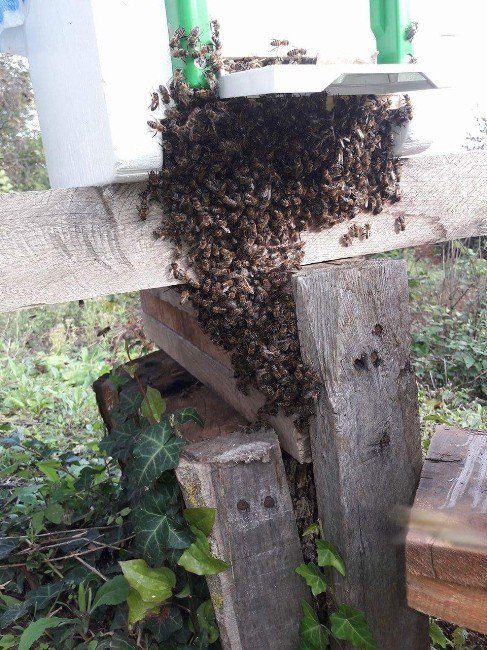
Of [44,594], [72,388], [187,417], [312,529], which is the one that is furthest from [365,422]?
[72,388]

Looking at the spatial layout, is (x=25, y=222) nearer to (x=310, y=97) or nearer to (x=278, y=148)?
(x=278, y=148)

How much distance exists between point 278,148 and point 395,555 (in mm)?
1409

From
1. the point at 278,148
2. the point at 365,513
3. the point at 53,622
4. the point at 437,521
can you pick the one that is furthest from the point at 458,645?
the point at 278,148

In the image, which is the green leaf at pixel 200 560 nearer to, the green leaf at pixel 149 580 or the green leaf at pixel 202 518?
the green leaf at pixel 202 518

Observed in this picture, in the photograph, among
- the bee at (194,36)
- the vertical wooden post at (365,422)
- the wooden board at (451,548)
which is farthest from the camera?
the vertical wooden post at (365,422)

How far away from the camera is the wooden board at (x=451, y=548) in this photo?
4.16 ft

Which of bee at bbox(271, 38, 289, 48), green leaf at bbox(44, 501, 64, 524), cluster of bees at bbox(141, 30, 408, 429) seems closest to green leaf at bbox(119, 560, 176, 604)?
cluster of bees at bbox(141, 30, 408, 429)

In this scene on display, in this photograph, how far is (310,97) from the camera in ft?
5.50

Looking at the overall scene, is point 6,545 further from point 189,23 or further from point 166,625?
point 189,23

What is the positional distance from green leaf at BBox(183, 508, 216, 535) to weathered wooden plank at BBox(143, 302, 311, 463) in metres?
0.35

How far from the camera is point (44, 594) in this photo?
241cm

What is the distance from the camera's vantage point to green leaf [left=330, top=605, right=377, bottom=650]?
183 centimetres

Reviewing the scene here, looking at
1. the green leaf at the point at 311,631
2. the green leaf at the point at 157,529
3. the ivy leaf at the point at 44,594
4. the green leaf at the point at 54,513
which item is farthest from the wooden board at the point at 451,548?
A: the green leaf at the point at 54,513

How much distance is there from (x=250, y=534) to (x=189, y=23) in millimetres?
1557
